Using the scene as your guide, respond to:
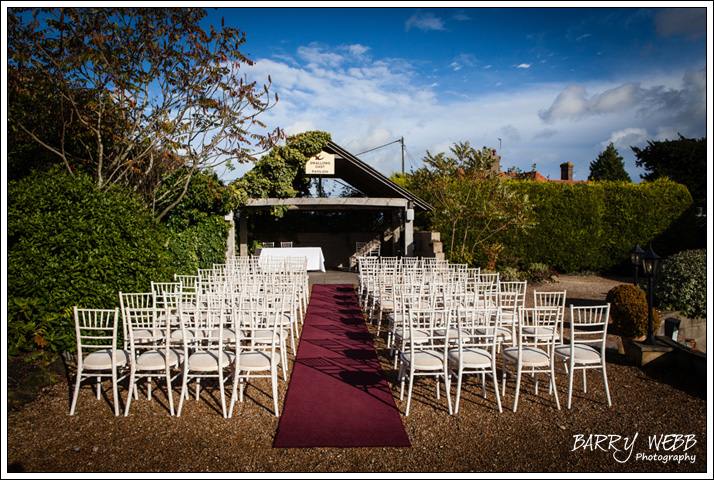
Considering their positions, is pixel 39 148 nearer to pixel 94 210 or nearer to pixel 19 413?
pixel 94 210

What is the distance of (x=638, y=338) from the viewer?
19.4ft

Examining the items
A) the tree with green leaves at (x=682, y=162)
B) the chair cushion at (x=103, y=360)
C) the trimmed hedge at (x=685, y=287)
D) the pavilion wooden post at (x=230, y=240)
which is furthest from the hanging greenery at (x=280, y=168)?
the tree with green leaves at (x=682, y=162)

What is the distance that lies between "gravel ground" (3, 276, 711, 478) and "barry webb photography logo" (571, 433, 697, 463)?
1 centimetres

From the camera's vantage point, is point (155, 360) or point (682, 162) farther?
point (682, 162)

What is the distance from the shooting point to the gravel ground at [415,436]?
9.86 ft

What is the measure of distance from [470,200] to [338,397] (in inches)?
428

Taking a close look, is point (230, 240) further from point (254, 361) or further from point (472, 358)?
point (472, 358)

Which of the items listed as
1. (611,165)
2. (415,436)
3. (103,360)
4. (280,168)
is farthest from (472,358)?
(611,165)

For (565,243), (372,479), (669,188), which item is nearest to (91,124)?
(372,479)

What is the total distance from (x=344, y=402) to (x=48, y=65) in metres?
7.64

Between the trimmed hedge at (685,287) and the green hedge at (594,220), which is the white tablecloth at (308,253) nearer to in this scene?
the green hedge at (594,220)

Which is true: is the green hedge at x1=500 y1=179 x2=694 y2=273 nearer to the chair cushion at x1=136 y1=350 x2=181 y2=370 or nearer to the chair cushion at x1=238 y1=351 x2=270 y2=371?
the chair cushion at x1=238 y1=351 x2=270 y2=371

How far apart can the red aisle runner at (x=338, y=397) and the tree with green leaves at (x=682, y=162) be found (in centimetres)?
2625

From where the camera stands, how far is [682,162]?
26172 millimetres
